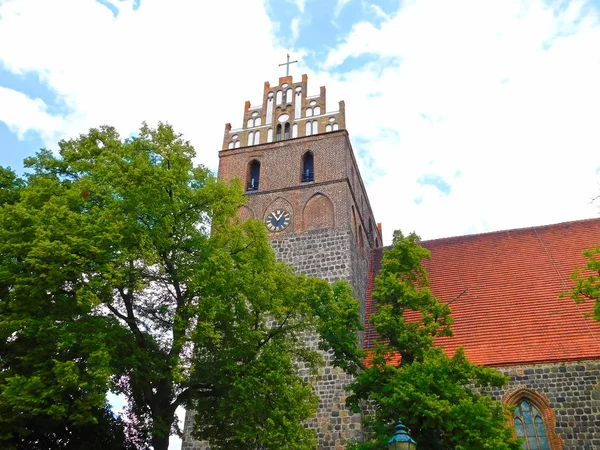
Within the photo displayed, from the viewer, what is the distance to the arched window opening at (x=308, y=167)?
18.3 metres

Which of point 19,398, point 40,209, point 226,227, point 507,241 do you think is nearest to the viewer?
point 19,398

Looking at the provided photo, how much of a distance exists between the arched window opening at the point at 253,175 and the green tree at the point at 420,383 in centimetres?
887

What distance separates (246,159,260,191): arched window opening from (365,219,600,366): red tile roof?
5.16m

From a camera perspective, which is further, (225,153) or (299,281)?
(225,153)

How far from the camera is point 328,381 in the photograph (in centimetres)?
1397

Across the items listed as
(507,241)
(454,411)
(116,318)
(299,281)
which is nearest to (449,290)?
(507,241)

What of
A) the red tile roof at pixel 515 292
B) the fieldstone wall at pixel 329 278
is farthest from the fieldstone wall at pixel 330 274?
the red tile roof at pixel 515 292

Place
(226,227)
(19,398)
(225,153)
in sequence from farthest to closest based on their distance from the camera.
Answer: (225,153)
(226,227)
(19,398)

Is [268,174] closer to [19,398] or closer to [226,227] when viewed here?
[226,227]

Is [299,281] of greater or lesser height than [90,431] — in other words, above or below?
above

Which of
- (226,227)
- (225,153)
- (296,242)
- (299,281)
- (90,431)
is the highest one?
(225,153)

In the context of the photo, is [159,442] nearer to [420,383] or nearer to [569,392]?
[420,383]

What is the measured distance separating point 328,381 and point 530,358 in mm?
5179

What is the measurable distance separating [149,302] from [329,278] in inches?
264
